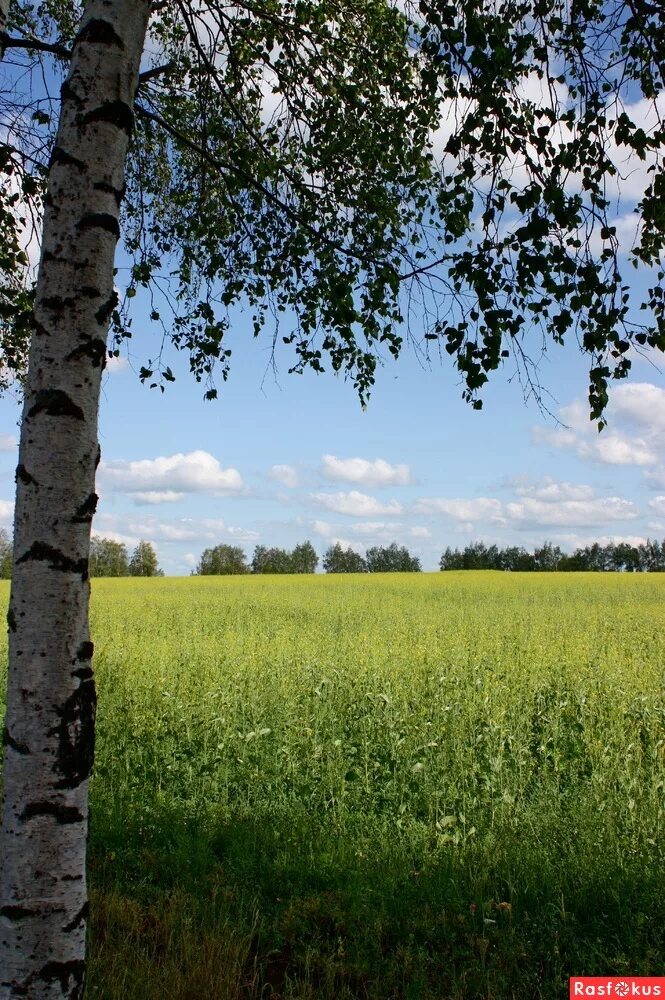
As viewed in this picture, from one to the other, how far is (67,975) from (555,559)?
107588mm

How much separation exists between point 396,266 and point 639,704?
21.5 ft

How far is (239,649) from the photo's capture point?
12.4 meters

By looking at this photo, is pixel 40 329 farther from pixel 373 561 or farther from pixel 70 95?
pixel 373 561

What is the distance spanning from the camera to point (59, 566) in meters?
2.93

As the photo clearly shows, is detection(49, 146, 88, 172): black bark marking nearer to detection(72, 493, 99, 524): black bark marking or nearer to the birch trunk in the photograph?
the birch trunk

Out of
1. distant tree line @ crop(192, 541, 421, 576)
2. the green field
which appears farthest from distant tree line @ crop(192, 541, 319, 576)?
the green field

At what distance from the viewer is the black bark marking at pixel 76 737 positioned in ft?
9.48

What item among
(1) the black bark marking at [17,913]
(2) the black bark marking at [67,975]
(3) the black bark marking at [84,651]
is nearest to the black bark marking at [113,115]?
(3) the black bark marking at [84,651]

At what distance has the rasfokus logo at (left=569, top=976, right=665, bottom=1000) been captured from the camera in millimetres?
4152

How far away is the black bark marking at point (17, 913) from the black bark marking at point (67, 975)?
21cm

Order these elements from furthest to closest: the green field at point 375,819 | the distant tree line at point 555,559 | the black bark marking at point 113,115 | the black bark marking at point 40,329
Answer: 1. the distant tree line at point 555,559
2. the green field at point 375,819
3. the black bark marking at point 113,115
4. the black bark marking at point 40,329

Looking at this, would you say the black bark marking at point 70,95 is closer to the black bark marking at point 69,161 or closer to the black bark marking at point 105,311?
the black bark marking at point 69,161

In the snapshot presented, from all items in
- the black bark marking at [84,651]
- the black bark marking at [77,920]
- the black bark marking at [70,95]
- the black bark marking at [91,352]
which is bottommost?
the black bark marking at [77,920]

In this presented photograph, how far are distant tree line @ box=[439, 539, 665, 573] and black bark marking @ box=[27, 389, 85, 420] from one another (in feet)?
313
